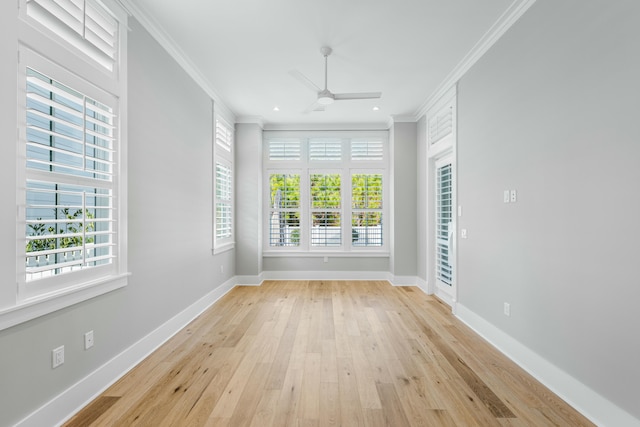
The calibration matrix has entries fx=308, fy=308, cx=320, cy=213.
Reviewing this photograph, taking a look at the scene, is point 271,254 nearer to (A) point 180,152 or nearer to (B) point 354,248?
(B) point 354,248

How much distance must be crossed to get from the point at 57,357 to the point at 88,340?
0.23 meters

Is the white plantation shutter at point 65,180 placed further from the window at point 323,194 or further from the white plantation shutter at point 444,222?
the white plantation shutter at point 444,222

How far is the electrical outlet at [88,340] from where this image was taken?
2.02 meters

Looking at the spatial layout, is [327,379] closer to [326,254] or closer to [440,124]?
[326,254]

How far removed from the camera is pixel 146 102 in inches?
106

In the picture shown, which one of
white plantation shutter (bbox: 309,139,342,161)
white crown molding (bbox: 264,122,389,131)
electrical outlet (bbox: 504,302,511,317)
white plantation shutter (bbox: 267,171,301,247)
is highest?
white crown molding (bbox: 264,122,389,131)

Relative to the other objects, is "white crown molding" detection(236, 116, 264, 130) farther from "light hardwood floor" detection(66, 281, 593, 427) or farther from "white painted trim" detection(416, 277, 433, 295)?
"white painted trim" detection(416, 277, 433, 295)

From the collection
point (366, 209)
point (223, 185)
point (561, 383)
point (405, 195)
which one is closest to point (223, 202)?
point (223, 185)

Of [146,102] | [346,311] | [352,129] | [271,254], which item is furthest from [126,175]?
[352,129]

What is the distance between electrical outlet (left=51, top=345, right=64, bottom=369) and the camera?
5.82 ft

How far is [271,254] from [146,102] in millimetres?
3530

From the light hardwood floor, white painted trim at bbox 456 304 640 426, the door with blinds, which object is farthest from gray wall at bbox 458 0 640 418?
the door with blinds

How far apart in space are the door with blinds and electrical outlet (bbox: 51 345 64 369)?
12.9ft

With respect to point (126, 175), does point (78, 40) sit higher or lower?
higher
